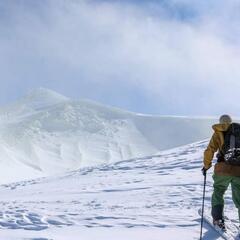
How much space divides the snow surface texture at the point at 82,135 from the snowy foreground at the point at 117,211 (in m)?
81.9

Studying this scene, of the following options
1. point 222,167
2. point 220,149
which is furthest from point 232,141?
point 222,167

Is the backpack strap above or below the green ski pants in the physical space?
above

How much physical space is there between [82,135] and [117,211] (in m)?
114

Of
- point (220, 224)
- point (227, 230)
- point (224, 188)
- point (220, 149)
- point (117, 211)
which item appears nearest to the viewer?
point (227, 230)

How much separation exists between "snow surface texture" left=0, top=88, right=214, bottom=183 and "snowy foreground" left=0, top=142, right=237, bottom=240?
8190 centimetres

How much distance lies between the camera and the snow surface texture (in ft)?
354

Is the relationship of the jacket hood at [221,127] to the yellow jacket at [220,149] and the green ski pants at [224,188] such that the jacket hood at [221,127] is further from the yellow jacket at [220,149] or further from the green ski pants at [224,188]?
the green ski pants at [224,188]

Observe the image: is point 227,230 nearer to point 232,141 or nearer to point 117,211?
point 232,141

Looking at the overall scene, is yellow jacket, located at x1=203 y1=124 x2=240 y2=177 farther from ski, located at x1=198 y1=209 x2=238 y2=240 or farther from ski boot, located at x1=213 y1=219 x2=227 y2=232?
ski, located at x1=198 y1=209 x2=238 y2=240

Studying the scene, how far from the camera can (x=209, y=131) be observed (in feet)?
433

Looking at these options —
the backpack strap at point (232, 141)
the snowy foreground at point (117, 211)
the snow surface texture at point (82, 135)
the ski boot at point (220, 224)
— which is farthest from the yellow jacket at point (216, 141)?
the snow surface texture at point (82, 135)

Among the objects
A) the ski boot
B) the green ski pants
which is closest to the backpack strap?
the green ski pants

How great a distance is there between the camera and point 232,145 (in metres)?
8.05

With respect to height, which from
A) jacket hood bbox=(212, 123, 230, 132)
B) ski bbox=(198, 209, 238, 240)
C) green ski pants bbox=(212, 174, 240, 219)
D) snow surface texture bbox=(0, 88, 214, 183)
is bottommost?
ski bbox=(198, 209, 238, 240)
